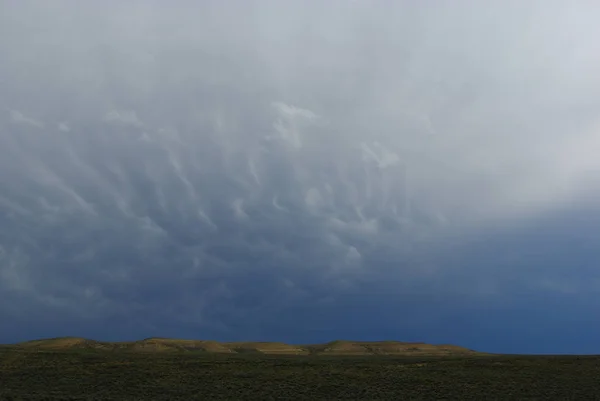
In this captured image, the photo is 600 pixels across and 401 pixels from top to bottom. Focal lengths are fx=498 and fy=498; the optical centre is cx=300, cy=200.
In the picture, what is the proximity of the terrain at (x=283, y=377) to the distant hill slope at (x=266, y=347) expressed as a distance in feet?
100

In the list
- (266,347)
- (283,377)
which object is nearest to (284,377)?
(283,377)

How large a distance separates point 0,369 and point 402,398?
159ft

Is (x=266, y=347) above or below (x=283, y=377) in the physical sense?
above

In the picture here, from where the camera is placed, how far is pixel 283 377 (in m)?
58.9

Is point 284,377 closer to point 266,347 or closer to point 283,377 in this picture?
point 283,377

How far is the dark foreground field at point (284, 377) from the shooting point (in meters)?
52.8

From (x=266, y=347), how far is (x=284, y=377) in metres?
52.3

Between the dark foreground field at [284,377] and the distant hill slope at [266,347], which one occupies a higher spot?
the distant hill slope at [266,347]

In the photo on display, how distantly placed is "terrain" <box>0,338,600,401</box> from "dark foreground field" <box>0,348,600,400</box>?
11cm

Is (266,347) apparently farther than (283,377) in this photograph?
Yes

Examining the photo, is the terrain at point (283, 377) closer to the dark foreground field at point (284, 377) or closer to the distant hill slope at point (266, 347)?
the dark foreground field at point (284, 377)

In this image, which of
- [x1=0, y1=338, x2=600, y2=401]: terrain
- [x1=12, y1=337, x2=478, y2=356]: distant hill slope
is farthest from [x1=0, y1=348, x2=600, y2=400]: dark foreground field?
[x1=12, y1=337, x2=478, y2=356]: distant hill slope

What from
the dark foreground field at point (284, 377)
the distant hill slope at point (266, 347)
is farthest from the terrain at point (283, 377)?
the distant hill slope at point (266, 347)

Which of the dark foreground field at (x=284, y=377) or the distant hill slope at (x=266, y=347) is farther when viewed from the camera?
the distant hill slope at (x=266, y=347)
